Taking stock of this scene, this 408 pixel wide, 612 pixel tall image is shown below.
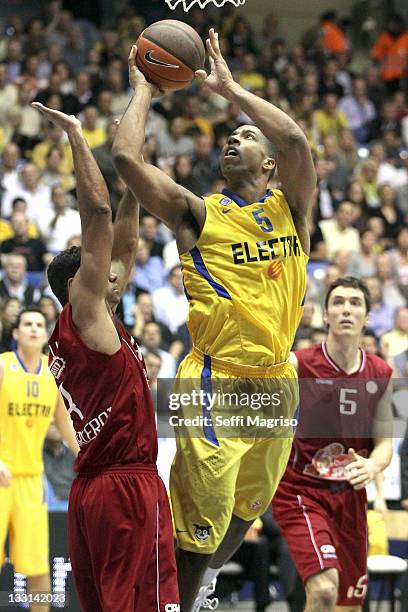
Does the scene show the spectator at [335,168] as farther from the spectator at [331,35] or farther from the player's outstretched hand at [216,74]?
the player's outstretched hand at [216,74]

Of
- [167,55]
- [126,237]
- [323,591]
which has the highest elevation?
[167,55]

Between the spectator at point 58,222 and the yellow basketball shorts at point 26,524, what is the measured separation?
3.85 m

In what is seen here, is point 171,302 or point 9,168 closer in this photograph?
point 171,302

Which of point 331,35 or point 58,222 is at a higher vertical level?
point 331,35

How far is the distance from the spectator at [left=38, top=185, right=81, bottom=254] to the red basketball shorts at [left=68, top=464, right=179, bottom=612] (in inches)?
270

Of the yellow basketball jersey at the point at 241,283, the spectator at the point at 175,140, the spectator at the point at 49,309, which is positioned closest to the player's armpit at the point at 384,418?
Result: the yellow basketball jersey at the point at 241,283

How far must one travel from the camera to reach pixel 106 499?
4.89 metres

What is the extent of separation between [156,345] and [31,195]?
3.12 m

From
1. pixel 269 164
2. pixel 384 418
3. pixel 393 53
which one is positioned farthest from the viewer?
pixel 393 53

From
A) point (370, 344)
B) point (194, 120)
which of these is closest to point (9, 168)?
point (194, 120)

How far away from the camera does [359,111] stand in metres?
16.5

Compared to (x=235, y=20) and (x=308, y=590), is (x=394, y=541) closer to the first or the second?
(x=308, y=590)

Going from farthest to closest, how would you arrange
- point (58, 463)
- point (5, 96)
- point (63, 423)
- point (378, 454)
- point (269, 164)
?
point (5, 96) < point (58, 463) < point (63, 423) < point (378, 454) < point (269, 164)

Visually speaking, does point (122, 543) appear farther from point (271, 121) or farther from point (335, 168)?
point (335, 168)
